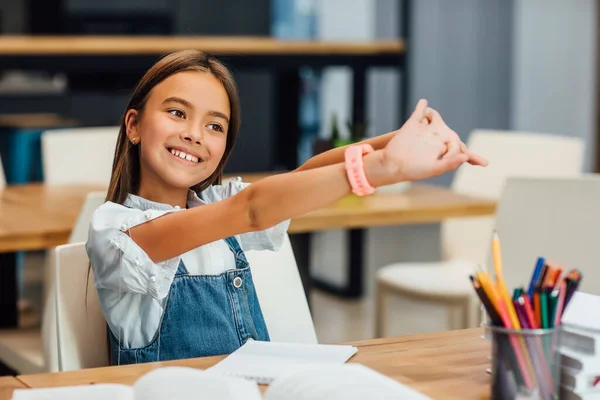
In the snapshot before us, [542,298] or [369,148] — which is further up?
[369,148]

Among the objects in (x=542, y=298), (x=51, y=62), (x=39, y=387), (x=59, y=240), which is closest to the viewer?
(x=542, y=298)

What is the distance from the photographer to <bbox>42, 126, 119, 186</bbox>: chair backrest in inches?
127

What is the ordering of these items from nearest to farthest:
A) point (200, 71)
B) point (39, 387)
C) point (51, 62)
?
point (39, 387), point (200, 71), point (51, 62)

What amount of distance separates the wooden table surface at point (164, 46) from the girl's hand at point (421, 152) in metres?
2.83

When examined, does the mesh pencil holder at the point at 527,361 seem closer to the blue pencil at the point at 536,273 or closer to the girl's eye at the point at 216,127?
the blue pencil at the point at 536,273

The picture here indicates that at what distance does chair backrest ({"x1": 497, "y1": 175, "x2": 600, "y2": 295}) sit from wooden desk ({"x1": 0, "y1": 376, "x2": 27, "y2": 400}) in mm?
1420

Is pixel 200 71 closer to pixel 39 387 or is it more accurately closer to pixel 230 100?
pixel 230 100

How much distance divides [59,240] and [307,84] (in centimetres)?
519

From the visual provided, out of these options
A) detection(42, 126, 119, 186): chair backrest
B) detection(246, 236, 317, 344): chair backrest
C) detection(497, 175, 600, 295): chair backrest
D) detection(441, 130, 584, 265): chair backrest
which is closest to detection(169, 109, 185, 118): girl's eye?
detection(246, 236, 317, 344): chair backrest

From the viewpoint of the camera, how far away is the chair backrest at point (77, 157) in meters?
3.22

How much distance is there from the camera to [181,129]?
151cm

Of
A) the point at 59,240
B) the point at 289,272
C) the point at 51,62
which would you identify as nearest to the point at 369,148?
the point at 289,272

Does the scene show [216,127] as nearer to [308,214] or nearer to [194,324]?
[194,324]

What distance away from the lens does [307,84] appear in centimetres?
738
